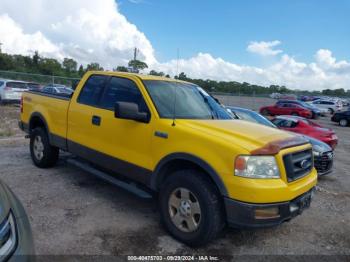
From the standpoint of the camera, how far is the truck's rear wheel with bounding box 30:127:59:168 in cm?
586

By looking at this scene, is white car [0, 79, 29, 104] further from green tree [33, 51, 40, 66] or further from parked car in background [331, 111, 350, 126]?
green tree [33, 51, 40, 66]

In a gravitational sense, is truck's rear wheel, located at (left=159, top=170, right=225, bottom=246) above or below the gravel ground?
above

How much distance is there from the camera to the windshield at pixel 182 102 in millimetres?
4098

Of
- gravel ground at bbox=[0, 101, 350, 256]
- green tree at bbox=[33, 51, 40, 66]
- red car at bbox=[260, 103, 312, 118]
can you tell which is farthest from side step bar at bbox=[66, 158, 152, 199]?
green tree at bbox=[33, 51, 40, 66]

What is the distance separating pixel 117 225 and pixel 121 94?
1793 millimetres

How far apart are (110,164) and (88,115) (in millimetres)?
863

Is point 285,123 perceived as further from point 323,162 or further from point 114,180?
point 114,180

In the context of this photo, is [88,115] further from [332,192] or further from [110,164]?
[332,192]

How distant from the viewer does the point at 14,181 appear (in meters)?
5.32

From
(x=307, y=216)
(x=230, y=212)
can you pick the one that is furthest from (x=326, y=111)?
(x=230, y=212)


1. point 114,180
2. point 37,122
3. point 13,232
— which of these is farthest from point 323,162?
point 13,232

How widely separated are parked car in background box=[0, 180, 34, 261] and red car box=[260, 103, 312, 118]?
28276mm

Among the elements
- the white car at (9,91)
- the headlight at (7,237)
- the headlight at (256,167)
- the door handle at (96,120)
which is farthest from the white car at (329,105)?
the headlight at (7,237)

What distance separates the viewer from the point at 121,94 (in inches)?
179
